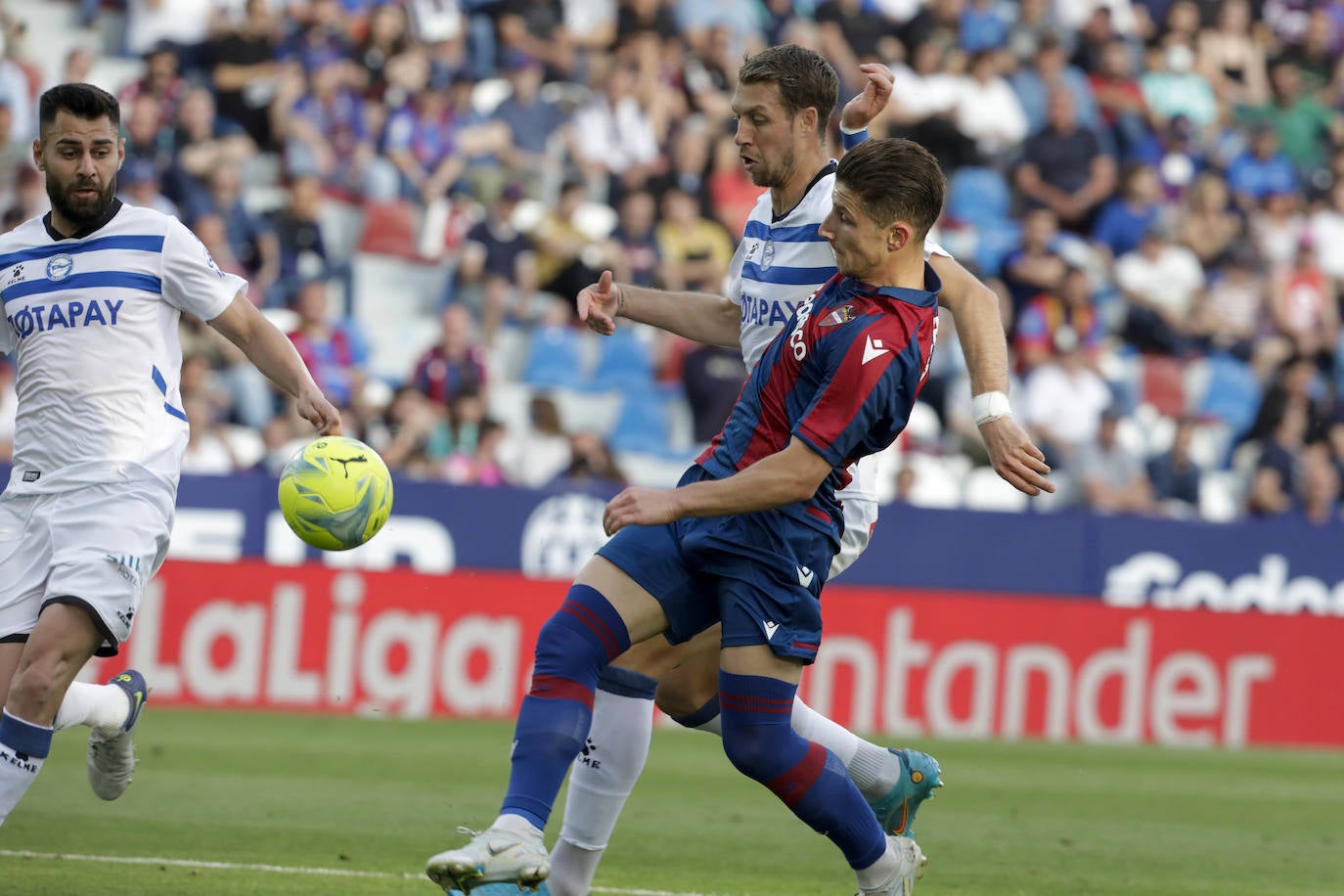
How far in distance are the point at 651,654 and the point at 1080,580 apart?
982 centimetres

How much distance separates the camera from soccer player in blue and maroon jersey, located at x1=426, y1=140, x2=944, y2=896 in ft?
17.1

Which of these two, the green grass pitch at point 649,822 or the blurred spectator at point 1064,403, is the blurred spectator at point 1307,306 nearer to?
the blurred spectator at point 1064,403

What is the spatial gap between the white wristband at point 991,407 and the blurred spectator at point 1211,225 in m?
14.4

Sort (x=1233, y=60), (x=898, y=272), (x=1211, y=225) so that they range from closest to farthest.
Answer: (x=898, y=272) → (x=1211, y=225) → (x=1233, y=60)

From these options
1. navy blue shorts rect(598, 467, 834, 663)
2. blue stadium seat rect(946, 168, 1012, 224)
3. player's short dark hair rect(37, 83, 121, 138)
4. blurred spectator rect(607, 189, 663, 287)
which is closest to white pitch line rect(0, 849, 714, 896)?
navy blue shorts rect(598, 467, 834, 663)

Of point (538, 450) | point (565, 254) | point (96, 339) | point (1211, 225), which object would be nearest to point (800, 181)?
point (96, 339)

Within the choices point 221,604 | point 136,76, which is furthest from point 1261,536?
point 136,76

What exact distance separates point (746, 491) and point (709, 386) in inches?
424

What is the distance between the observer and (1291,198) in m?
19.9

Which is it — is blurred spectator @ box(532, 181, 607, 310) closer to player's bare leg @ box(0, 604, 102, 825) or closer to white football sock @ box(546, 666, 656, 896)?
white football sock @ box(546, 666, 656, 896)

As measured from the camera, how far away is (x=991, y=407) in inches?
222

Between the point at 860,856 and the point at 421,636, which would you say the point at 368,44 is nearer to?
the point at 421,636

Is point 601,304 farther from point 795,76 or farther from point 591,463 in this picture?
point 591,463

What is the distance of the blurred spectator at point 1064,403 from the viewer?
1688 centimetres
